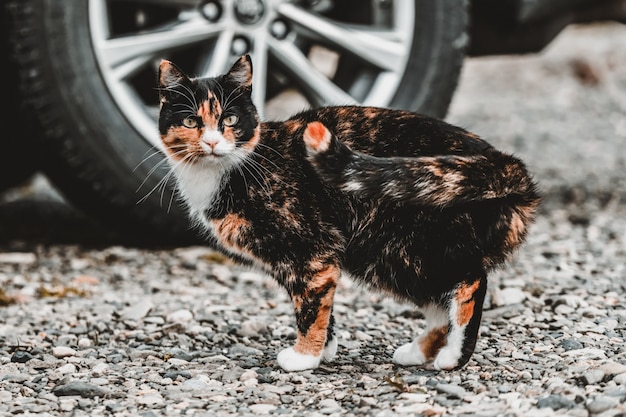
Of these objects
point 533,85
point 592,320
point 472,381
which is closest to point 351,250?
point 472,381

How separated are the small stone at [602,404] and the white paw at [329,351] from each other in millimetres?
865

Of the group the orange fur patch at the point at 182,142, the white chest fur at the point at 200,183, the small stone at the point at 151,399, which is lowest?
the small stone at the point at 151,399

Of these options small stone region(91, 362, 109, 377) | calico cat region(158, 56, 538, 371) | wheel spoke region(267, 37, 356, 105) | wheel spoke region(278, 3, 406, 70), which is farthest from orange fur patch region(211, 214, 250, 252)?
wheel spoke region(278, 3, 406, 70)

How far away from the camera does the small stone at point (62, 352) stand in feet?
9.84

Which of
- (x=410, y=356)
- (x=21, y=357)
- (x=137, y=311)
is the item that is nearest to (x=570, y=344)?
(x=410, y=356)

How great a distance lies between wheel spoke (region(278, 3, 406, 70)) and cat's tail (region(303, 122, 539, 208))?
164cm

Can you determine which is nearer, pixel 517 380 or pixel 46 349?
pixel 517 380

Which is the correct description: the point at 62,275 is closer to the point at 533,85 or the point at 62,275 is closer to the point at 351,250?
the point at 351,250

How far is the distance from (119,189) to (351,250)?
148 centimetres

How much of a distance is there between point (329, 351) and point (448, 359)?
0.39 m

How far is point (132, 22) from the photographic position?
4605 millimetres

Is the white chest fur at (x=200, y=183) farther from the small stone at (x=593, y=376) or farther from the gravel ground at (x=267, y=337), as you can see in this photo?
the small stone at (x=593, y=376)

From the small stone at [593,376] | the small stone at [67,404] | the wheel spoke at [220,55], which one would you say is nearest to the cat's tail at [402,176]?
the small stone at [593,376]

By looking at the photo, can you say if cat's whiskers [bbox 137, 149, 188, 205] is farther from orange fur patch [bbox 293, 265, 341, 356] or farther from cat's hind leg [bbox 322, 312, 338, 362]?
cat's hind leg [bbox 322, 312, 338, 362]
